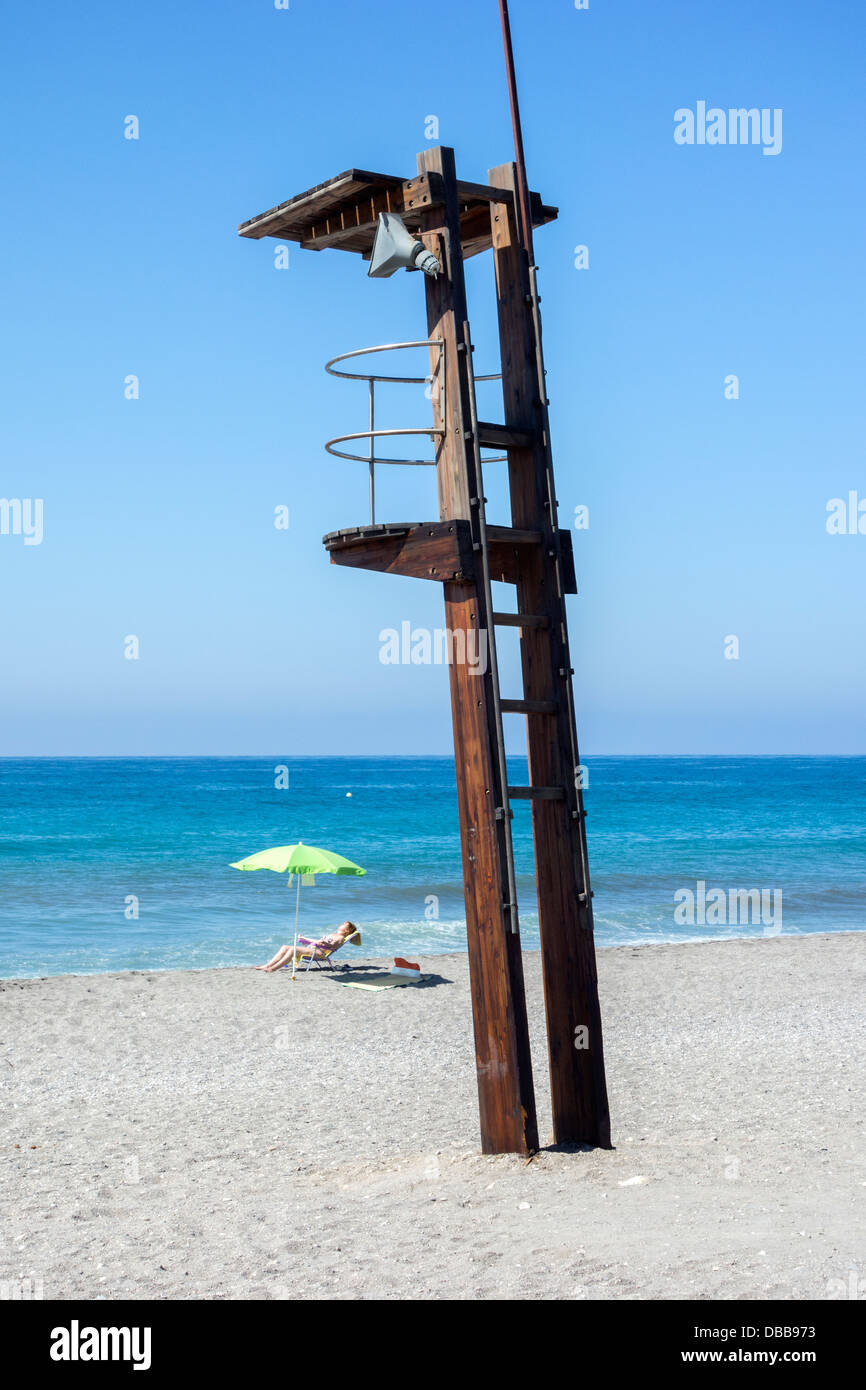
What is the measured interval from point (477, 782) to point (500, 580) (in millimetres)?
1333

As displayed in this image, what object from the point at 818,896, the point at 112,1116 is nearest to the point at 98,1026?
the point at 112,1116

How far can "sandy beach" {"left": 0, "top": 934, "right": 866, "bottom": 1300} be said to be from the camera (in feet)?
17.1

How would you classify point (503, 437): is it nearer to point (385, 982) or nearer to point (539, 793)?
point (539, 793)

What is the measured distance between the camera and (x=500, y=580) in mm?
7402

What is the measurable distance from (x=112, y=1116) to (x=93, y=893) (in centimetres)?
2003

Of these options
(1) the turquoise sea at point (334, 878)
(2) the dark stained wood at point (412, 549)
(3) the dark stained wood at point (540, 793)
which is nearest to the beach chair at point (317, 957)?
(1) the turquoise sea at point (334, 878)

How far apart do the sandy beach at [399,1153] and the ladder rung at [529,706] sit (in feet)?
8.26

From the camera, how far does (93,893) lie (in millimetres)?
28484

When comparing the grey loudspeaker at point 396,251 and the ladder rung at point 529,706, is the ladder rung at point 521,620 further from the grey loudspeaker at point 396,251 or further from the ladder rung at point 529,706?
the grey loudspeaker at point 396,251

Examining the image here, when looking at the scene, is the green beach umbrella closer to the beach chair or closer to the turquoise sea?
the beach chair

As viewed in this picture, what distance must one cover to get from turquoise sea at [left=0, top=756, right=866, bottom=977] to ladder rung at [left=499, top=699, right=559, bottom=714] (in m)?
12.6

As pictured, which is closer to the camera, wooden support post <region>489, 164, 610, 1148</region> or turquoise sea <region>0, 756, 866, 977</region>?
wooden support post <region>489, 164, 610, 1148</region>

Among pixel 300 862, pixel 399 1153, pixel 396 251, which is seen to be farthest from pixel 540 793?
pixel 300 862

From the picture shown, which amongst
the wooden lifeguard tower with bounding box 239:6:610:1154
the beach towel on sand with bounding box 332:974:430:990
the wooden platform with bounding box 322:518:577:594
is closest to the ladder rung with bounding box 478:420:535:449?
the wooden lifeguard tower with bounding box 239:6:610:1154
